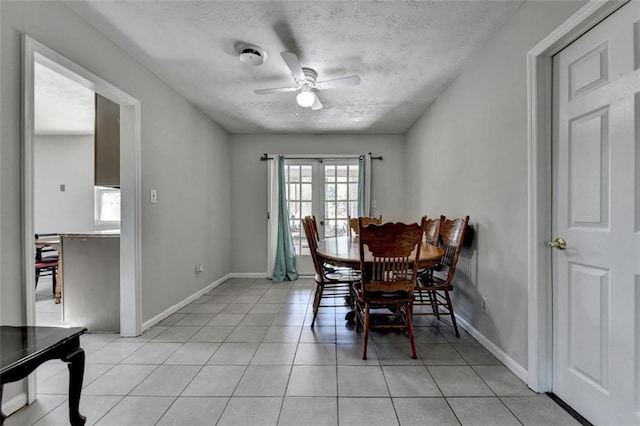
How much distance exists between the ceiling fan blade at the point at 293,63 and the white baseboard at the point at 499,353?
2564 millimetres

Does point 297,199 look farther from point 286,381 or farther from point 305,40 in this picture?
point 286,381

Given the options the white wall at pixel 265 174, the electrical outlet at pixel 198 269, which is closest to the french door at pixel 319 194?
→ the white wall at pixel 265 174

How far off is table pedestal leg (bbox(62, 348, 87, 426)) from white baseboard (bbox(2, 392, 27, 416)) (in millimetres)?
572

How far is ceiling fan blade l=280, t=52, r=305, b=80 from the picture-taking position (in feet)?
6.35

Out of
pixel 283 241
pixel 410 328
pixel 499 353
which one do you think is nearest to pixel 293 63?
pixel 410 328

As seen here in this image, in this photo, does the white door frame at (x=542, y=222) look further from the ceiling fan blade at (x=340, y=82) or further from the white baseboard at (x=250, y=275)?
the white baseboard at (x=250, y=275)

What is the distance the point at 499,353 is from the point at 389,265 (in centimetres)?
100

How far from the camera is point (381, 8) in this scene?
1.76 m

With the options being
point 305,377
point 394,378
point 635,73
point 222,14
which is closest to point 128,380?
point 305,377

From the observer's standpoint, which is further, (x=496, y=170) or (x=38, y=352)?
(x=496, y=170)

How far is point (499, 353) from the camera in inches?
77.4

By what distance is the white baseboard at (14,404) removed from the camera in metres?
1.44

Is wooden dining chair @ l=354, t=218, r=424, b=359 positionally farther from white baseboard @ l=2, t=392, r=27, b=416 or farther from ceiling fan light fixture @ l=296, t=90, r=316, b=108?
white baseboard @ l=2, t=392, r=27, b=416

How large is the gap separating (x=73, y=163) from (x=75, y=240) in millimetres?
3368
